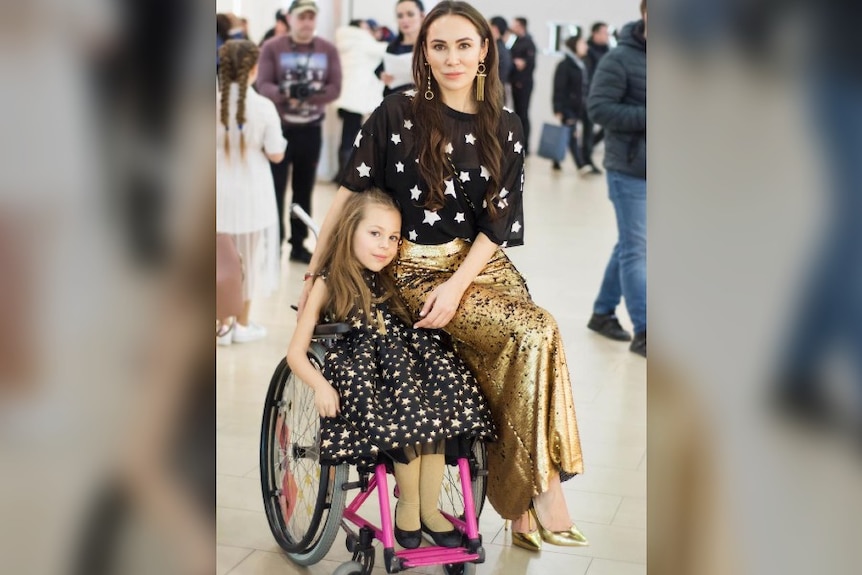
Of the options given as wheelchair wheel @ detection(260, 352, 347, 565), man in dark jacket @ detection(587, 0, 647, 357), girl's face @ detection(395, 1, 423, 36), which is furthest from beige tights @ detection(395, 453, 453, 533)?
girl's face @ detection(395, 1, 423, 36)

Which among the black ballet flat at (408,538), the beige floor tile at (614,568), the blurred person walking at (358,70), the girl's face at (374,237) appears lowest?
Result: the beige floor tile at (614,568)

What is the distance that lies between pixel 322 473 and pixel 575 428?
608mm

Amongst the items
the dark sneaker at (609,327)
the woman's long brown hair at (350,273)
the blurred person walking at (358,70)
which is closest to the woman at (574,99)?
the blurred person walking at (358,70)

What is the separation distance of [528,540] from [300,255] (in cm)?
441

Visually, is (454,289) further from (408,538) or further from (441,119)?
(408,538)

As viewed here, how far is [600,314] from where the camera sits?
18.5 feet

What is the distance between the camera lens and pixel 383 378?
2549 mm

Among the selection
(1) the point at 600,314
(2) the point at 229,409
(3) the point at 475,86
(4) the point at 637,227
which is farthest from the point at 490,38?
(1) the point at 600,314

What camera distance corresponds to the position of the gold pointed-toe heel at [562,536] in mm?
2748

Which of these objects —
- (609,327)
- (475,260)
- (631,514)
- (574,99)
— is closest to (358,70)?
(609,327)
